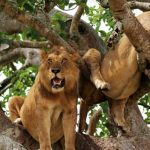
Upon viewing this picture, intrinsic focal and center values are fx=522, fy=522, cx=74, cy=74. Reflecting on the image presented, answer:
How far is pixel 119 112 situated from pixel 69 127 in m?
0.80

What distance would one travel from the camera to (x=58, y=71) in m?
4.47

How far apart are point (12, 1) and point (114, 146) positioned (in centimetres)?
174

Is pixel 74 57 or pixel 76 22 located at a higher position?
pixel 74 57

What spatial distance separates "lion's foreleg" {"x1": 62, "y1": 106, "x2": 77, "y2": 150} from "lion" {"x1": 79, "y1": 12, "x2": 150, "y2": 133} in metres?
0.37

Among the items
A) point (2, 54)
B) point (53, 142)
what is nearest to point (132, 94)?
point (53, 142)

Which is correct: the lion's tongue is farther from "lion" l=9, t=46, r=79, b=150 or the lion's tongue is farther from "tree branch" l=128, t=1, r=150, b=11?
"tree branch" l=128, t=1, r=150, b=11

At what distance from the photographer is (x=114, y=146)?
17.1 feet

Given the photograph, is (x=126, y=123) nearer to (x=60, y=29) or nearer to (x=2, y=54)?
(x=60, y=29)

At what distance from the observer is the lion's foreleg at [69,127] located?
482 cm

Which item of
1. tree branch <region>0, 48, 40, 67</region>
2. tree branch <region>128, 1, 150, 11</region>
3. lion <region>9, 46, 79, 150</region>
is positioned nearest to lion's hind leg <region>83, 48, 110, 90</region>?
lion <region>9, 46, 79, 150</region>

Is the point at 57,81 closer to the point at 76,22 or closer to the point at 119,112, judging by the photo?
the point at 119,112

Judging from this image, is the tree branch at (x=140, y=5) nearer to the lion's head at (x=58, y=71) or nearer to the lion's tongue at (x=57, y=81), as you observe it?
the lion's head at (x=58, y=71)

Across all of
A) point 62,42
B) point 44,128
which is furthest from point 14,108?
point 62,42

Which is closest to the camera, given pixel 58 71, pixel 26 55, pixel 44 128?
pixel 58 71
